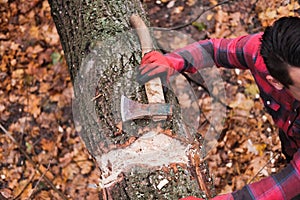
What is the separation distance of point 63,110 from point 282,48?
245 centimetres

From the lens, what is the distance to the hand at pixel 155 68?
258 cm

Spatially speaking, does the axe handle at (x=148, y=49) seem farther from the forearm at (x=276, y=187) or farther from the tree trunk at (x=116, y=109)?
the forearm at (x=276, y=187)

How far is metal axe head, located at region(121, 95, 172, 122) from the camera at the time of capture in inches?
99.2

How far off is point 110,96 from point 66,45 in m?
0.62

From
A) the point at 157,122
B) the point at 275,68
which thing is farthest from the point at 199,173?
the point at 275,68

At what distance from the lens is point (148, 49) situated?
279cm

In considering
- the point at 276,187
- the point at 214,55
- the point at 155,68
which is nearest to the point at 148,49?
the point at 155,68

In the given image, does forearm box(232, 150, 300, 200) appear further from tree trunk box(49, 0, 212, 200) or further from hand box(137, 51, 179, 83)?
hand box(137, 51, 179, 83)

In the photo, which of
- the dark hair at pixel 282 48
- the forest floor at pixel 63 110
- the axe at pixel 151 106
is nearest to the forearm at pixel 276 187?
the dark hair at pixel 282 48

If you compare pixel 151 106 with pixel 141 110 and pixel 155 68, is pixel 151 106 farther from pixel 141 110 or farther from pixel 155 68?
pixel 155 68

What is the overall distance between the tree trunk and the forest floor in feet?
3.17

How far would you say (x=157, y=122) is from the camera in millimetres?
2545

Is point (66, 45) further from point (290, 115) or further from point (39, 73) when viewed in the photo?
point (290, 115)

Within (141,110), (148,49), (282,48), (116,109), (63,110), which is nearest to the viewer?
(282,48)
